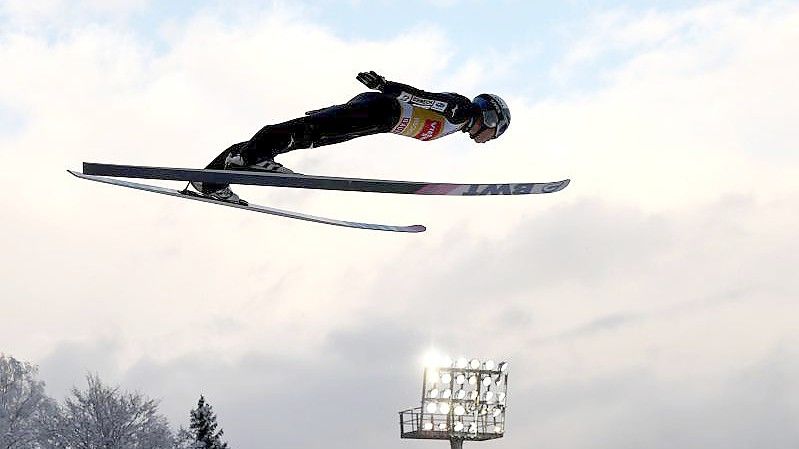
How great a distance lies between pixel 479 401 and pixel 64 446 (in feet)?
56.8

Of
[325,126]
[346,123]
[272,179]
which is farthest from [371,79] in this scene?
[272,179]

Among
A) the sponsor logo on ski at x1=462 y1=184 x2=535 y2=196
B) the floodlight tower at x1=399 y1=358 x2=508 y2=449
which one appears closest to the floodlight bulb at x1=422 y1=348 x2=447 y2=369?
the floodlight tower at x1=399 y1=358 x2=508 y2=449

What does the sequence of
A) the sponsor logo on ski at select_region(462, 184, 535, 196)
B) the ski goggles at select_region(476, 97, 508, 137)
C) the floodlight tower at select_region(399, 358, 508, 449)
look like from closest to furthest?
the ski goggles at select_region(476, 97, 508, 137)
the sponsor logo on ski at select_region(462, 184, 535, 196)
the floodlight tower at select_region(399, 358, 508, 449)

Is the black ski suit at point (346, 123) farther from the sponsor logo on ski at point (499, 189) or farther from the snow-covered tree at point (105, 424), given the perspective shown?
the snow-covered tree at point (105, 424)

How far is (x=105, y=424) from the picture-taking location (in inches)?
1628

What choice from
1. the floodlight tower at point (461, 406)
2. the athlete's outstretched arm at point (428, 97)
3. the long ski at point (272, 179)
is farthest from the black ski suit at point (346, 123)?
the floodlight tower at point (461, 406)

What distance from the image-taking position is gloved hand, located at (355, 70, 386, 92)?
12.8 meters

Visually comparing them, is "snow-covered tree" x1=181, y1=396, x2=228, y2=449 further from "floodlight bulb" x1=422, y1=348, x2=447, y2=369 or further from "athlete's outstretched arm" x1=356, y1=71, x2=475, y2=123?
"athlete's outstretched arm" x1=356, y1=71, x2=475, y2=123

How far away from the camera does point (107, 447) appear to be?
41031mm

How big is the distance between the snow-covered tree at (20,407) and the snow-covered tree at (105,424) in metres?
1.62

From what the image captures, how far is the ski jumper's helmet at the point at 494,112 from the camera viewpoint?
14.7 meters

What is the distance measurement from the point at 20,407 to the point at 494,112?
40496 mm

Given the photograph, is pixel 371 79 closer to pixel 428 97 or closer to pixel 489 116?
pixel 428 97

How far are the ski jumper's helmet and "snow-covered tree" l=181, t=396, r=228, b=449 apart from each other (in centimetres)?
3192
